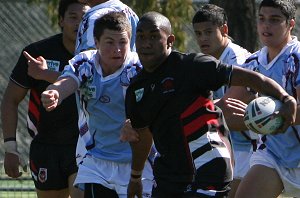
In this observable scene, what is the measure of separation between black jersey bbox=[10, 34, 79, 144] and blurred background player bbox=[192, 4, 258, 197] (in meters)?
1.23

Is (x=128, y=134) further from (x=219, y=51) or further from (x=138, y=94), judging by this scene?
(x=219, y=51)

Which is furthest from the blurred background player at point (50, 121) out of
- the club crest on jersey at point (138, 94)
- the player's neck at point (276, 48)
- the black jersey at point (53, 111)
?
the club crest on jersey at point (138, 94)

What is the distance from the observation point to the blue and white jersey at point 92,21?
8602 millimetres

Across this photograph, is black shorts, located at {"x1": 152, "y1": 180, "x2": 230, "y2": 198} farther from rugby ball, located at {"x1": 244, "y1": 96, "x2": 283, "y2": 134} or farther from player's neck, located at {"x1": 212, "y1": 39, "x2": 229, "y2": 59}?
player's neck, located at {"x1": 212, "y1": 39, "x2": 229, "y2": 59}

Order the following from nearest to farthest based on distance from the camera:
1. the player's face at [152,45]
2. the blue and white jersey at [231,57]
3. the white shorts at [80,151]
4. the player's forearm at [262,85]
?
the player's forearm at [262,85]
the player's face at [152,45]
the white shorts at [80,151]
the blue and white jersey at [231,57]

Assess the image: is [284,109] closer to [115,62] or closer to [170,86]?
[170,86]

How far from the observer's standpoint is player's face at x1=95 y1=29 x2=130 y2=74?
8.20 metres

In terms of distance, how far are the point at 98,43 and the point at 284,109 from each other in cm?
186

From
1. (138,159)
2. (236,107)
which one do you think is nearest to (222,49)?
(236,107)

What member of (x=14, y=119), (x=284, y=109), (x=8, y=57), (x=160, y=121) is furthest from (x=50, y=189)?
(x=8, y=57)

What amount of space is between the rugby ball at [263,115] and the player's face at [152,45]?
0.72 metres

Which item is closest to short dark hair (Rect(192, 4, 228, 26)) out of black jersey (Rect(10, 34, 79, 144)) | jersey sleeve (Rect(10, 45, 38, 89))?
black jersey (Rect(10, 34, 79, 144))

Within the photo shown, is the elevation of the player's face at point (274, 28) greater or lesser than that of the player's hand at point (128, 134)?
greater

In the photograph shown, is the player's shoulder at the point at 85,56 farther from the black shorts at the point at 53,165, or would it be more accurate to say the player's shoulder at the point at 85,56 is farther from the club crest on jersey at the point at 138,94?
the black shorts at the point at 53,165
